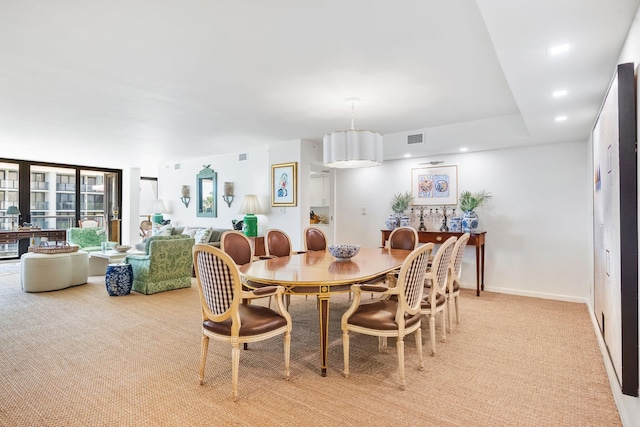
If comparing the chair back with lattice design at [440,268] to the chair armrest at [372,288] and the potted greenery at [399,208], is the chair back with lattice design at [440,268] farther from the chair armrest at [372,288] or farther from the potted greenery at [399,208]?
the potted greenery at [399,208]

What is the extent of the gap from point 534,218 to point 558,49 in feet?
11.3

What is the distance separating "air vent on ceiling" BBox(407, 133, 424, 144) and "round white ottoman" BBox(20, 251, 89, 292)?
5.56 meters

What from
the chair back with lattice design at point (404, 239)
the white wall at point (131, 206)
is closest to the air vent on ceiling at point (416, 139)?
the chair back with lattice design at point (404, 239)

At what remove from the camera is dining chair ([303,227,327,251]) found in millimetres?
4914

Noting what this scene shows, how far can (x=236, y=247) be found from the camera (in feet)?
12.1

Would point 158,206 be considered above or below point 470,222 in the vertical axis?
above

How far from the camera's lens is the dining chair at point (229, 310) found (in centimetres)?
233

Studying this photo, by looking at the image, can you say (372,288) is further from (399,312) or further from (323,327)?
(323,327)

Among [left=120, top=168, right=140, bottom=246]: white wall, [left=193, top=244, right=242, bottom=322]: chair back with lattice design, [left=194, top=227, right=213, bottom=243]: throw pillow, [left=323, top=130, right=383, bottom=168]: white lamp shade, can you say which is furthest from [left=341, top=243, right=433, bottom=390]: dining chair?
[left=120, top=168, right=140, bottom=246]: white wall

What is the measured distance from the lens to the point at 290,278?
8.88ft

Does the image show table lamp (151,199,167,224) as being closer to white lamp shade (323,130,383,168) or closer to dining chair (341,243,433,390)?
white lamp shade (323,130,383,168)

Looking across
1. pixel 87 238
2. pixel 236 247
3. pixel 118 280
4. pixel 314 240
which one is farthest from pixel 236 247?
pixel 87 238

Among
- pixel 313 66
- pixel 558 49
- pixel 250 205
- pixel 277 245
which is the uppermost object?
pixel 313 66

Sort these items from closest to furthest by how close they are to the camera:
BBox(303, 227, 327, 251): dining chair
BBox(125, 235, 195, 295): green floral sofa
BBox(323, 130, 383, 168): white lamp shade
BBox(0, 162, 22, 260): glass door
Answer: BBox(323, 130, 383, 168): white lamp shade < BBox(303, 227, 327, 251): dining chair < BBox(125, 235, 195, 295): green floral sofa < BBox(0, 162, 22, 260): glass door
